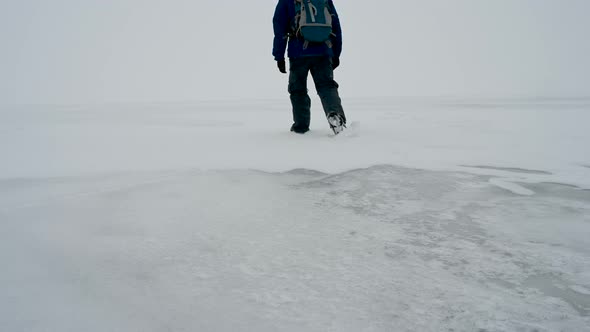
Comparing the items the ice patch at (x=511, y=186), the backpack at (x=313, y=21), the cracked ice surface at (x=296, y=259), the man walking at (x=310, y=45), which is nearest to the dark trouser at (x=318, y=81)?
the man walking at (x=310, y=45)

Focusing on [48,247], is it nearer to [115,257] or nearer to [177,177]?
[115,257]

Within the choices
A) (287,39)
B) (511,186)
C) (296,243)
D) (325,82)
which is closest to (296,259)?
(296,243)

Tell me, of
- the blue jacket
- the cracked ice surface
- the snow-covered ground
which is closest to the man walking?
the blue jacket

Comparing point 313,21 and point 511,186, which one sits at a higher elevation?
point 313,21

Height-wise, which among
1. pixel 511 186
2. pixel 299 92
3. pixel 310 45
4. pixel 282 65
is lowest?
pixel 511 186

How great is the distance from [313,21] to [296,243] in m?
2.90

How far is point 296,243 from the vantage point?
137 cm

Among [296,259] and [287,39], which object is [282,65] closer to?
[287,39]

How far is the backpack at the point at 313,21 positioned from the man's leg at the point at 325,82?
0.20m

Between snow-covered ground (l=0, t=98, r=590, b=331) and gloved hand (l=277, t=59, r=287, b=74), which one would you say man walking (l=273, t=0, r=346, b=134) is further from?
snow-covered ground (l=0, t=98, r=590, b=331)

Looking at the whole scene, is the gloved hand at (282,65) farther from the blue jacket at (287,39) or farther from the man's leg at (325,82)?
the man's leg at (325,82)

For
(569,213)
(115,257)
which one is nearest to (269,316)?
(115,257)

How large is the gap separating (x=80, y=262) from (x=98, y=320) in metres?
0.35

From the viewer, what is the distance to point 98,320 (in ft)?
3.11
